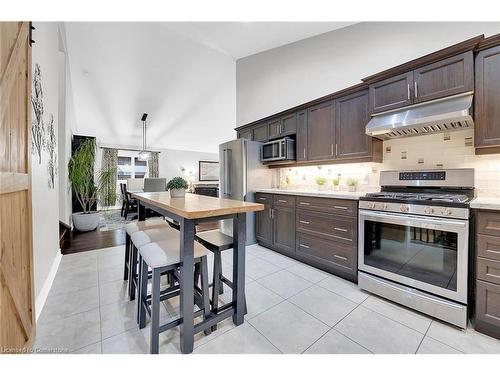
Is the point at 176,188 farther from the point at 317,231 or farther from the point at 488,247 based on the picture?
the point at 488,247

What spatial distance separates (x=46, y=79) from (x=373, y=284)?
3982mm

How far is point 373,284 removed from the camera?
200 cm

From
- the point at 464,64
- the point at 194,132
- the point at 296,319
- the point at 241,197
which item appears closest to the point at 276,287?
the point at 296,319

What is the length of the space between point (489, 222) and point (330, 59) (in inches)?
108

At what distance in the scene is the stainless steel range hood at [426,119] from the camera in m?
1.74

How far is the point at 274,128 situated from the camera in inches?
143

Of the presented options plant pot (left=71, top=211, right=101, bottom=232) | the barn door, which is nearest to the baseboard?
the barn door

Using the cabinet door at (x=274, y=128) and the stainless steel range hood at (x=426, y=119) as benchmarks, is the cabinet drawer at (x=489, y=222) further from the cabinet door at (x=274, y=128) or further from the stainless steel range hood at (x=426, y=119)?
the cabinet door at (x=274, y=128)

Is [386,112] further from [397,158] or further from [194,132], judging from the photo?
[194,132]

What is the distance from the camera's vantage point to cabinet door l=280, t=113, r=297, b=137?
331 cm

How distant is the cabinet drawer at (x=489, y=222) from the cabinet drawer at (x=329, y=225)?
0.89 m

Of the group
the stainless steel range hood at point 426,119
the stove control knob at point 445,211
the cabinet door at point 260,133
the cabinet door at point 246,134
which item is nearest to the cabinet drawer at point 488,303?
the stove control knob at point 445,211
